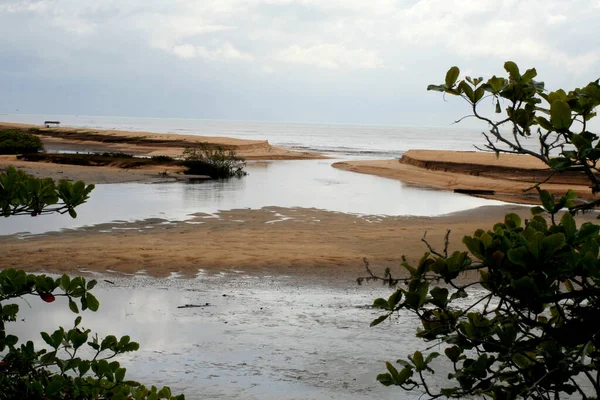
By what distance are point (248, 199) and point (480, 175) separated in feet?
46.3

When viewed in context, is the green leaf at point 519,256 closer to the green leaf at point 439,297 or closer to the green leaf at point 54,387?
the green leaf at point 439,297

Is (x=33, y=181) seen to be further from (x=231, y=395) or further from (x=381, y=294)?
(x=381, y=294)

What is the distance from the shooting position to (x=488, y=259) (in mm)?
2332

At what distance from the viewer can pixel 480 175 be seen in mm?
30297

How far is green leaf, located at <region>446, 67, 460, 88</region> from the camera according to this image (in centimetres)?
286

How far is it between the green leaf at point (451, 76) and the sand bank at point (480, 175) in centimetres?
1910

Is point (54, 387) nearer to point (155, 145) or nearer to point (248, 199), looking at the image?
point (248, 199)

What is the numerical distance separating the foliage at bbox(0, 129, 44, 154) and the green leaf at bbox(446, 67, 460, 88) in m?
38.2

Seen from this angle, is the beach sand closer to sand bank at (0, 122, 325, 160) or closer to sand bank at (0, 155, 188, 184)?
sand bank at (0, 155, 188, 184)

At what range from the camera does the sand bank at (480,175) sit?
79.0 feet

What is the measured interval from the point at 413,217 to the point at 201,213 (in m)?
5.23

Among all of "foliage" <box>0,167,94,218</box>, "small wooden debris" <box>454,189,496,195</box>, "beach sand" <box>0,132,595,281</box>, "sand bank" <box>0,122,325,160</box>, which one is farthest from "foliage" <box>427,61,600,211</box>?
"sand bank" <box>0,122,325,160</box>

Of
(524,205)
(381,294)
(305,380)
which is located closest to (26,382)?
(305,380)

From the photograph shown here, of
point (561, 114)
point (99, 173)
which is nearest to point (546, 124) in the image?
point (561, 114)
